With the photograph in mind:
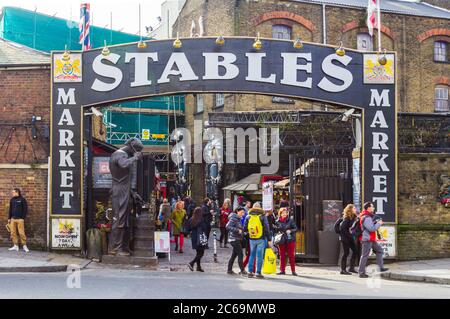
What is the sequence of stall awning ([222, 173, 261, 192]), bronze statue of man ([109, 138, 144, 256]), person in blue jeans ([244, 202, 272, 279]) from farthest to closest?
1. stall awning ([222, 173, 261, 192])
2. bronze statue of man ([109, 138, 144, 256])
3. person in blue jeans ([244, 202, 272, 279])

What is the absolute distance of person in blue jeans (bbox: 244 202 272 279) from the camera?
1409 cm

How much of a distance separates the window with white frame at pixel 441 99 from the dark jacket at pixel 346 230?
2211 cm

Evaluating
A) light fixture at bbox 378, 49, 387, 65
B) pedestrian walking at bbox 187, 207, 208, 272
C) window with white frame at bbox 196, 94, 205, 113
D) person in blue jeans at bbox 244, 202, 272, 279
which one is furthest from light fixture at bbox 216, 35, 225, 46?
window with white frame at bbox 196, 94, 205, 113

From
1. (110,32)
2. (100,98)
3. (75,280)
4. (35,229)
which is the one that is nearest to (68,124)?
(100,98)

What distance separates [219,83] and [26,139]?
17.6ft

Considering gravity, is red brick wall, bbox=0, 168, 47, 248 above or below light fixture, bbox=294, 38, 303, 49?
below

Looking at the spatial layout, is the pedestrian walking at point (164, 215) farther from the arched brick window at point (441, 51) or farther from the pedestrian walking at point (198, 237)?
the arched brick window at point (441, 51)

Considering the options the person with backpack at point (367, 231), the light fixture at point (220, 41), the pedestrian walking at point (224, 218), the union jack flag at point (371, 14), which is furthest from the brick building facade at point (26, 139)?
the union jack flag at point (371, 14)

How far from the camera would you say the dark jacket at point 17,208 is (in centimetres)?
1603

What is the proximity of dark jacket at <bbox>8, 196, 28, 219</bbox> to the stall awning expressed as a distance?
13560 mm

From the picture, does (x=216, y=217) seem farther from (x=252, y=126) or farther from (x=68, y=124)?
(x=68, y=124)

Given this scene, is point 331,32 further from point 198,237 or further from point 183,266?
point 198,237

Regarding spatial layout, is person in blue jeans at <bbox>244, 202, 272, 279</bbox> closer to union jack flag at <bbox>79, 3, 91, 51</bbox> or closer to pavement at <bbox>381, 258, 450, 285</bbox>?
pavement at <bbox>381, 258, 450, 285</bbox>

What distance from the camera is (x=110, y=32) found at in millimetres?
36438
